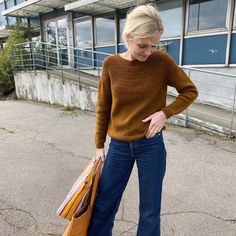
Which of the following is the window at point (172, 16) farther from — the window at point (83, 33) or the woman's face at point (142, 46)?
the woman's face at point (142, 46)

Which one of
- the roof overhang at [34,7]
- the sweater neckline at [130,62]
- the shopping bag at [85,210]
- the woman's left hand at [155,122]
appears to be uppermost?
the roof overhang at [34,7]

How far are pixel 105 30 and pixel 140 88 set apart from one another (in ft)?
30.7

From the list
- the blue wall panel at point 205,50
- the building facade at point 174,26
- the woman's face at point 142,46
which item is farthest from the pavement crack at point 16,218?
the blue wall panel at point 205,50

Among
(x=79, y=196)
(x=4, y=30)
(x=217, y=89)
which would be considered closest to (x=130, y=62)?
(x=79, y=196)

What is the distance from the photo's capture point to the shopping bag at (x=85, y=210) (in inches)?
72.8

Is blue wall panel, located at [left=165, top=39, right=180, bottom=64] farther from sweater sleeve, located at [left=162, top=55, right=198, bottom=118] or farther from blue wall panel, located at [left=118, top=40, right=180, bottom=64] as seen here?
sweater sleeve, located at [left=162, top=55, right=198, bottom=118]

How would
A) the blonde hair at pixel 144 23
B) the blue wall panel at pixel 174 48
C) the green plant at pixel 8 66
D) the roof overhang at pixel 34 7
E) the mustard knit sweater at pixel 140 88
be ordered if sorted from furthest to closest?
the green plant at pixel 8 66 < the roof overhang at pixel 34 7 < the blue wall panel at pixel 174 48 < the mustard knit sweater at pixel 140 88 < the blonde hair at pixel 144 23

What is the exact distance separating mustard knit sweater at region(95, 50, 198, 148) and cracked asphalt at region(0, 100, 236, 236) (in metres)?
1.22

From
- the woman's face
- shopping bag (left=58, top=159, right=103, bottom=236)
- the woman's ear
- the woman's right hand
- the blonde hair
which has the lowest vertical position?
shopping bag (left=58, top=159, right=103, bottom=236)

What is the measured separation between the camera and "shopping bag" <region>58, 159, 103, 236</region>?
1.85m

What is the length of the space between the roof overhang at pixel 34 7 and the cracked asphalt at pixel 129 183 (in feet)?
23.4

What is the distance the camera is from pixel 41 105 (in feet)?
30.7

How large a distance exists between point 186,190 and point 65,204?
1699 millimetres

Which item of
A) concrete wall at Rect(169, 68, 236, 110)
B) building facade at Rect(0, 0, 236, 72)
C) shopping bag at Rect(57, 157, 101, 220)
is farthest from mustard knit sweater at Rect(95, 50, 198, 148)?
building facade at Rect(0, 0, 236, 72)
